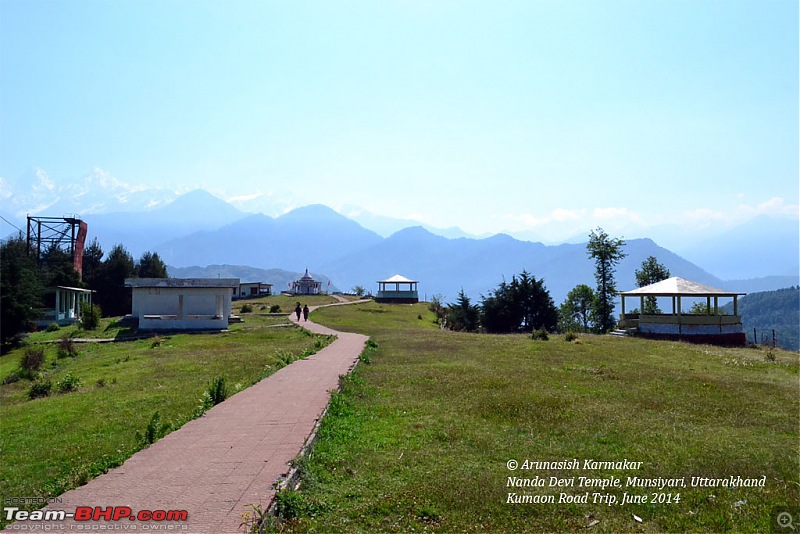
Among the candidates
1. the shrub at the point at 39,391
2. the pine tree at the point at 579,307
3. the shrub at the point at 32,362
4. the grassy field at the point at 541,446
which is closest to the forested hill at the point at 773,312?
the pine tree at the point at 579,307

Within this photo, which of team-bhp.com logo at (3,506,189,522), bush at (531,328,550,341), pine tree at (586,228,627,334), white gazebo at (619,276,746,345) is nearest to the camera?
team-bhp.com logo at (3,506,189,522)

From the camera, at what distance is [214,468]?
7156mm

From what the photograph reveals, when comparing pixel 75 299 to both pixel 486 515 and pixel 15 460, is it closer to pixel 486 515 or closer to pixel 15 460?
pixel 15 460

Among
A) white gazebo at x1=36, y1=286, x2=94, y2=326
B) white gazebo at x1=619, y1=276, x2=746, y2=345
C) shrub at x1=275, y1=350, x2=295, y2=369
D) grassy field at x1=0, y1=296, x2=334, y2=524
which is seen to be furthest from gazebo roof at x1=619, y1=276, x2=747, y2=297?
white gazebo at x1=36, y1=286, x2=94, y2=326

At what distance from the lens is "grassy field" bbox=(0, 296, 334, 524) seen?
848 centimetres

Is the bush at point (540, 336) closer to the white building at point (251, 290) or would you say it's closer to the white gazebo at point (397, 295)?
the white gazebo at point (397, 295)

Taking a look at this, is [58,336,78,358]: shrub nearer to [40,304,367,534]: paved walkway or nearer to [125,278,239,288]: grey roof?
[125,278,239,288]: grey roof

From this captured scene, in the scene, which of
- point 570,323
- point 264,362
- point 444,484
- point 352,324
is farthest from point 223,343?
point 570,323

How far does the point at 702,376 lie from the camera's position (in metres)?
15.7

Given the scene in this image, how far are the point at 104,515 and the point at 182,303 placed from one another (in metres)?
34.1

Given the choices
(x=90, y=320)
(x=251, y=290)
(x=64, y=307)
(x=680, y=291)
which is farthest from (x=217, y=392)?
(x=251, y=290)

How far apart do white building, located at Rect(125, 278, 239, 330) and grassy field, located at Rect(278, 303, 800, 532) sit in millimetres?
24108

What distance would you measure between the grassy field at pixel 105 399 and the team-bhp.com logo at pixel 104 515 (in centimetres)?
99

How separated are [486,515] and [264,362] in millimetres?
14530
